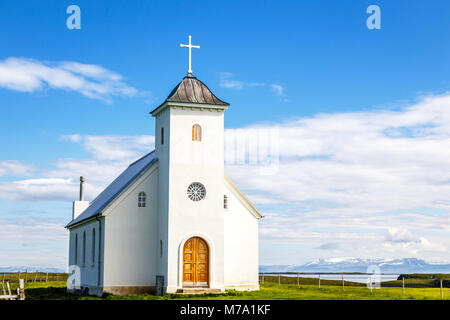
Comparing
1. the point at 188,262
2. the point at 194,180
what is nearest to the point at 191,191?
the point at 194,180

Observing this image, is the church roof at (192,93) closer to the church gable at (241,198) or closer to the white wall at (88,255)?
the church gable at (241,198)

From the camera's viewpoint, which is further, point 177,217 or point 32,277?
point 32,277

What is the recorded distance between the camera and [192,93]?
39094 millimetres

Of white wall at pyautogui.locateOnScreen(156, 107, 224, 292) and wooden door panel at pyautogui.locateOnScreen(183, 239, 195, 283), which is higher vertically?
white wall at pyautogui.locateOnScreen(156, 107, 224, 292)

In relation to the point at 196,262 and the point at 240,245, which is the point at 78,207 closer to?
the point at 240,245

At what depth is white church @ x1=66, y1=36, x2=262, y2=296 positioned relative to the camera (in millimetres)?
37469

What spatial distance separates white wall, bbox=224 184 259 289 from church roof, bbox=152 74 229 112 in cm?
572

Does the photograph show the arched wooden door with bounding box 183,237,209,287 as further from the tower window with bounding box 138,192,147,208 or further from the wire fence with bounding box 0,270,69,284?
the wire fence with bounding box 0,270,69,284

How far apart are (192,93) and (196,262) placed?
994 cm

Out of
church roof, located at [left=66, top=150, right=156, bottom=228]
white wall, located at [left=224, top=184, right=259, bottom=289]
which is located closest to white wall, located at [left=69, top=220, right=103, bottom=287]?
church roof, located at [left=66, top=150, right=156, bottom=228]

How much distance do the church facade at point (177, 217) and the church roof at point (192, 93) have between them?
59 millimetres

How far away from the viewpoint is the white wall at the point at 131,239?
3838 centimetres
